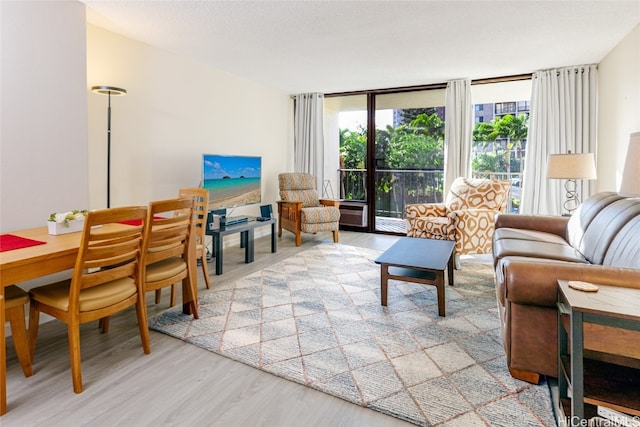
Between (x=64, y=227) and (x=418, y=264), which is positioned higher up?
(x=64, y=227)

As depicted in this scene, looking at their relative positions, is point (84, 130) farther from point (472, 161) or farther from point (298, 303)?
point (472, 161)

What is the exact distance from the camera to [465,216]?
3.80 m

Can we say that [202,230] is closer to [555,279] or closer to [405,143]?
[555,279]

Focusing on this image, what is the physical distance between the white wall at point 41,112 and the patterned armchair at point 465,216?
3341 mm

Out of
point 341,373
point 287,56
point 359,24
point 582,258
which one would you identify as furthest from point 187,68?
point 582,258

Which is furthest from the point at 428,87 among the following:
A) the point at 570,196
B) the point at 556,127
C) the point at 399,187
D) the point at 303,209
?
the point at 303,209

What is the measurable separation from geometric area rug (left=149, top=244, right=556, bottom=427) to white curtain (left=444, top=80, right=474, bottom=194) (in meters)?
2.12

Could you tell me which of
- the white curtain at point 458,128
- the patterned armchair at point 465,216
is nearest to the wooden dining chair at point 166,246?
the patterned armchair at point 465,216

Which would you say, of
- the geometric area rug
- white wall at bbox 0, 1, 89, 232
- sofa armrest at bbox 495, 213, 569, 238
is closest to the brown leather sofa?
the geometric area rug

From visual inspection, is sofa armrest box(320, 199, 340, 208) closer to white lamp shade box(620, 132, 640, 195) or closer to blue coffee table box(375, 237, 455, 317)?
blue coffee table box(375, 237, 455, 317)

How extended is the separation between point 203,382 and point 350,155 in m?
4.98

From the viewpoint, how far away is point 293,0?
2707 millimetres

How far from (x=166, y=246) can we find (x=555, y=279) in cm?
222

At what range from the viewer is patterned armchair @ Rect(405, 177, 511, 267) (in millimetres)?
3816
